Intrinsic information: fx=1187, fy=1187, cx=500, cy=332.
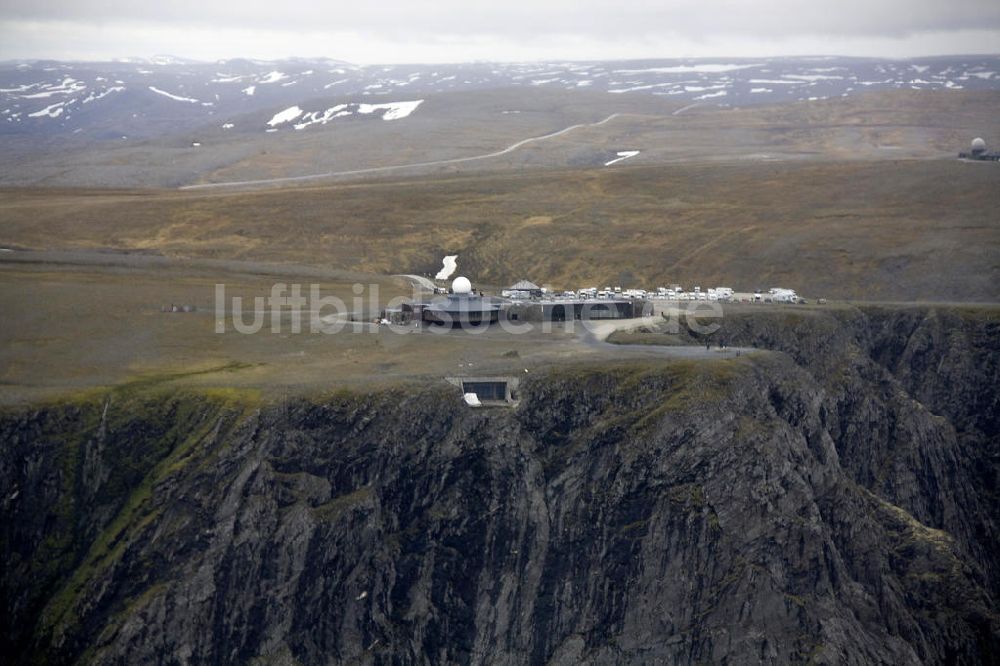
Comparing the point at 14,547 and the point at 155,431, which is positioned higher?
the point at 155,431

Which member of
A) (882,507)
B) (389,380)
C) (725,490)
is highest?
(389,380)

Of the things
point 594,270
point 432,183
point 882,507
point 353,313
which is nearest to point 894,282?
point 594,270

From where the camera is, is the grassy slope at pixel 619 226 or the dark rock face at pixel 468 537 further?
the grassy slope at pixel 619 226

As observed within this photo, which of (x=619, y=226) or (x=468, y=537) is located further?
(x=619, y=226)

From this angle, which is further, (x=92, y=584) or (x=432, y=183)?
(x=432, y=183)

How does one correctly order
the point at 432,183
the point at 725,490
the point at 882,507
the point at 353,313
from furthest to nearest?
the point at 432,183 < the point at 353,313 < the point at 882,507 < the point at 725,490

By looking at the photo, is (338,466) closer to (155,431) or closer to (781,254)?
(155,431)

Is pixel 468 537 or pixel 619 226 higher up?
pixel 619 226

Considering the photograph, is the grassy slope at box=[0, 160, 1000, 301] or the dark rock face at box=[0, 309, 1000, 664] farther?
the grassy slope at box=[0, 160, 1000, 301]
